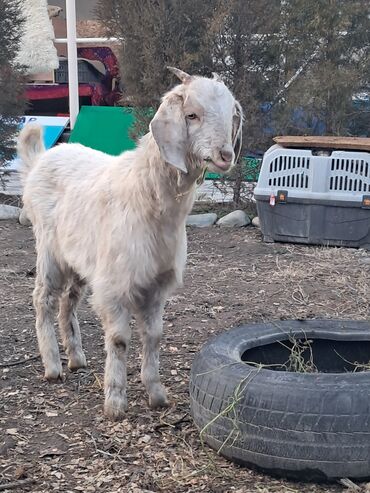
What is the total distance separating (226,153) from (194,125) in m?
0.23

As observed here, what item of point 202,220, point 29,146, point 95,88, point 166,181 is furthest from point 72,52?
point 166,181

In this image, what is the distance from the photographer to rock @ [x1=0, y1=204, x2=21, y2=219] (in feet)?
30.2

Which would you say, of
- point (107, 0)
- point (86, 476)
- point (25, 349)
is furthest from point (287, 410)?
point (107, 0)

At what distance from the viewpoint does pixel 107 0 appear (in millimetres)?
9211

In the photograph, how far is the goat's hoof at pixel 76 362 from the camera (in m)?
4.88

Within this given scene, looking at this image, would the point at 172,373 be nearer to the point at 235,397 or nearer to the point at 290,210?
the point at 235,397

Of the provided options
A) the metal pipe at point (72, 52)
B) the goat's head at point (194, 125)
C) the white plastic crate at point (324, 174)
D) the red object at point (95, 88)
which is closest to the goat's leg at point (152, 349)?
the goat's head at point (194, 125)

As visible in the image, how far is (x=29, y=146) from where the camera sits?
5258mm

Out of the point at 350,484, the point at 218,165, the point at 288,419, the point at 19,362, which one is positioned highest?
the point at 218,165

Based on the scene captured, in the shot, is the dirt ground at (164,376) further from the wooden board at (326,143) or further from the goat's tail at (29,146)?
the goat's tail at (29,146)

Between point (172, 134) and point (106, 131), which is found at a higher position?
point (172, 134)

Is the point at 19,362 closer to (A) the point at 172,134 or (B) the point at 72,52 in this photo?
(A) the point at 172,134

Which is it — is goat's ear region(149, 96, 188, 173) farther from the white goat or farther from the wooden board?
the wooden board

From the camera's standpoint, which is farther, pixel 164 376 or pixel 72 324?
pixel 72 324
